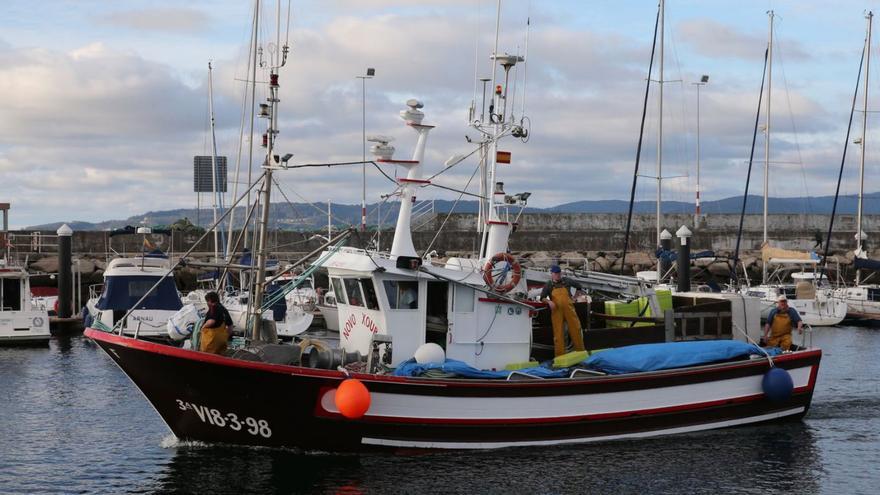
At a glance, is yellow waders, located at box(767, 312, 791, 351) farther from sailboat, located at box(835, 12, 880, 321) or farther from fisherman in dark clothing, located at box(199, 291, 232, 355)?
sailboat, located at box(835, 12, 880, 321)

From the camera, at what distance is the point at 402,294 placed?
15.3 m

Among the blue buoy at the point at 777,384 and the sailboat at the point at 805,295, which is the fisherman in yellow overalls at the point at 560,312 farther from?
the sailboat at the point at 805,295

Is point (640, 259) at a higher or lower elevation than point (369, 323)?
higher

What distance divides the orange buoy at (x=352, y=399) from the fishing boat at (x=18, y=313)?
58.3ft

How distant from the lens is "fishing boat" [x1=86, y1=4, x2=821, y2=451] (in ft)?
46.4

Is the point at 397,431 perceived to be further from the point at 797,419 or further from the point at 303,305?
the point at 303,305

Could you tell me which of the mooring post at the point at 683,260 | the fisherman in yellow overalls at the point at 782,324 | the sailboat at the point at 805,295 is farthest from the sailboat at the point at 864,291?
the fisherman in yellow overalls at the point at 782,324

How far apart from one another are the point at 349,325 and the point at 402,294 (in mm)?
1150

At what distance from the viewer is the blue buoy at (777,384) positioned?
16.6 metres

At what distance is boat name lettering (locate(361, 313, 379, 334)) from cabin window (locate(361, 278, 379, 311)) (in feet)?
0.55

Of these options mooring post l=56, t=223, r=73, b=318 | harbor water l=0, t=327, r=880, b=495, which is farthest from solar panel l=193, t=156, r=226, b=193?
harbor water l=0, t=327, r=880, b=495

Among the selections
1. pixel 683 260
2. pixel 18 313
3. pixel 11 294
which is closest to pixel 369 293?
pixel 683 260

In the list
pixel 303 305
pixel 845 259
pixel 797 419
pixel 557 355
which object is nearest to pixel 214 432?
pixel 557 355

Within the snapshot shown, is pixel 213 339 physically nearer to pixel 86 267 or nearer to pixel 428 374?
pixel 428 374
